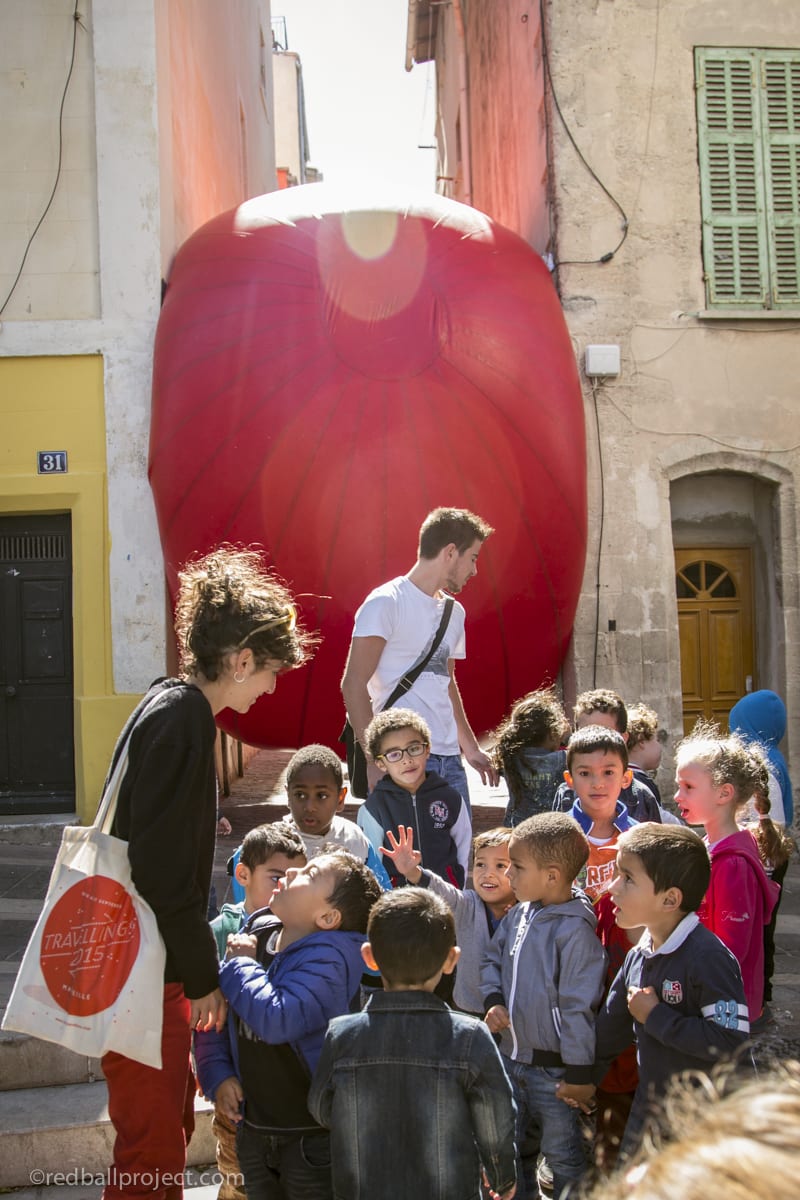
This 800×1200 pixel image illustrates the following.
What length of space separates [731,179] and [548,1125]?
25.4 feet

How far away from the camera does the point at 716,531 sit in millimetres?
8742

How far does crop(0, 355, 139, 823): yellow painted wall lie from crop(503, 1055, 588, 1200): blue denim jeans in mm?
5405

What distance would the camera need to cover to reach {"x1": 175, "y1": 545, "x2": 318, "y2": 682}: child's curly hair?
2.58 metres

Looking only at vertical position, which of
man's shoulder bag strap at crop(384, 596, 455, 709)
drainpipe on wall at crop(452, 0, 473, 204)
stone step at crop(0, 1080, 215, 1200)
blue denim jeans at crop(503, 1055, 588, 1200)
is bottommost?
stone step at crop(0, 1080, 215, 1200)

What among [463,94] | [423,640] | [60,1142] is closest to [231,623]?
[423,640]

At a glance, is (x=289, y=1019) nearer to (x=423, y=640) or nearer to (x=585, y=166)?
(x=423, y=640)

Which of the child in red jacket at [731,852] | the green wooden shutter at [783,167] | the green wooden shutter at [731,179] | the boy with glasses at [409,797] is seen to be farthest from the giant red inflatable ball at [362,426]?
the child in red jacket at [731,852]

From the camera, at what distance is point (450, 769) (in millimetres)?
4027

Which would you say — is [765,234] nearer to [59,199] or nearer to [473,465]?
[473,465]

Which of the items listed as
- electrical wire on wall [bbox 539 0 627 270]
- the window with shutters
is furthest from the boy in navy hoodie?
the window with shutters

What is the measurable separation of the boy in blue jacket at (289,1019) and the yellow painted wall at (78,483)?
5.39 meters

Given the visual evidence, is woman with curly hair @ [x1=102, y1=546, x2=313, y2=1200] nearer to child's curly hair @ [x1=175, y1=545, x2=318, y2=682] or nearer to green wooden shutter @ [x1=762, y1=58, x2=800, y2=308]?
child's curly hair @ [x1=175, y1=545, x2=318, y2=682]

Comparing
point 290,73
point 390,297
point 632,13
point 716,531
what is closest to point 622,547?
point 716,531

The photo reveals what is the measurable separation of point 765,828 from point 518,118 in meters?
8.23
